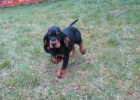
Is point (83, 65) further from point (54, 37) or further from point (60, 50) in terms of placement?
point (54, 37)

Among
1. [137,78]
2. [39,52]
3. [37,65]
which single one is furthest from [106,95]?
[39,52]

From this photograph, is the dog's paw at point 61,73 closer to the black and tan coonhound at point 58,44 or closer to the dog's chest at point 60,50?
the black and tan coonhound at point 58,44

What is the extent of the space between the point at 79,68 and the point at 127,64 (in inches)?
31.8

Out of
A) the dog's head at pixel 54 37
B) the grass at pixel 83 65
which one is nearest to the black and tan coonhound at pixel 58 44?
the dog's head at pixel 54 37

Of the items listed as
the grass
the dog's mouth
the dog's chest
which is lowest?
the grass

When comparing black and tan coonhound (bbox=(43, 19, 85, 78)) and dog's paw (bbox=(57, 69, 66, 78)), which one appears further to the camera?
dog's paw (bbox=(57, 69, 66, 78))

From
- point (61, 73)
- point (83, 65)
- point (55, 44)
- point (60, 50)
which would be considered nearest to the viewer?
point (55, 44)

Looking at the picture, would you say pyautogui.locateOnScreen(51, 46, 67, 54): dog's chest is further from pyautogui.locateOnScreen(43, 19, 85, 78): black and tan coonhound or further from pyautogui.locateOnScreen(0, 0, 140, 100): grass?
pyautogui.locateOnScreen(0, 0, 140, 100): grass

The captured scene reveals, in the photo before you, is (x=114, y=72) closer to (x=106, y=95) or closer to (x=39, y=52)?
(x=106, y=95)

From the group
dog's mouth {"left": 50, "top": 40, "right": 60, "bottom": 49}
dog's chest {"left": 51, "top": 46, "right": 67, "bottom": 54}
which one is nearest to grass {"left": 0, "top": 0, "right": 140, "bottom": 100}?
dog's chest {"left": 51, "top": 46, "right": 67, "bottom": 54}

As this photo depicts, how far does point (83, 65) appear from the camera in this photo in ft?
13.6

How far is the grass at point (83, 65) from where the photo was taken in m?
3.28

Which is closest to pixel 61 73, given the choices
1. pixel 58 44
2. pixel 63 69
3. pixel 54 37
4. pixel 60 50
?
pixel 63 69

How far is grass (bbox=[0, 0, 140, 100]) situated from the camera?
10.7 ft
